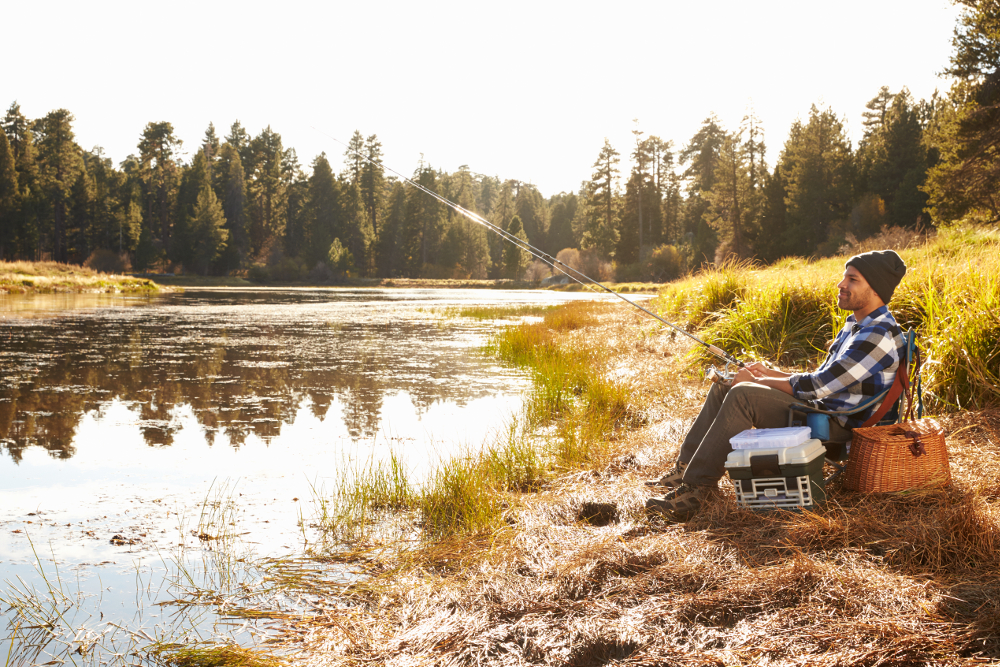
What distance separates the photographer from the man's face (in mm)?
3506

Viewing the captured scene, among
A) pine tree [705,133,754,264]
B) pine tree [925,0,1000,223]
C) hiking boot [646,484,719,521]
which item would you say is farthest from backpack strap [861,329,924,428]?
pine tree [705,133,754,264]

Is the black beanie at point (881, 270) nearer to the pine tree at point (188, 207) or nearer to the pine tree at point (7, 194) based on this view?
the pine tree at point (188, 207)

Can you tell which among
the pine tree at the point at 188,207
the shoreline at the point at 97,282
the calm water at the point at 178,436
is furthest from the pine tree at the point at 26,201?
the calm water at the point at 178,436

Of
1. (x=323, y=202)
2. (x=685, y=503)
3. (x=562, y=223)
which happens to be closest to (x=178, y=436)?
(x=685, y=503)

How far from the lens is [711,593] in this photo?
112 inches

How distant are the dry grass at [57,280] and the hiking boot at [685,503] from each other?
1403 inches

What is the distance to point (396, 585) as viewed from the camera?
3367mm

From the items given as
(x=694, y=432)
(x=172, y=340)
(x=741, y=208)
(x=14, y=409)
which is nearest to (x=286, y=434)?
(x=14, y=409)

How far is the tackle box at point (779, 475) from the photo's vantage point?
3.38 metres

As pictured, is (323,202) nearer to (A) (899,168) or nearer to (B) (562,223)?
(B) (562,223)

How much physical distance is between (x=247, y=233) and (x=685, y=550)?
6919 centimetres

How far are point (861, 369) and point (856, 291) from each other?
1.42 ft

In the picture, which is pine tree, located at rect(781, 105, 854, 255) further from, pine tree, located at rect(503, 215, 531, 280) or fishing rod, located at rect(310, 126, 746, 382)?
fishing rod, located at rect(310, 126, 746, 382)

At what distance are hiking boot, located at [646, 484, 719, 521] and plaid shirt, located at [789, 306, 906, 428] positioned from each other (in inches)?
31.3
